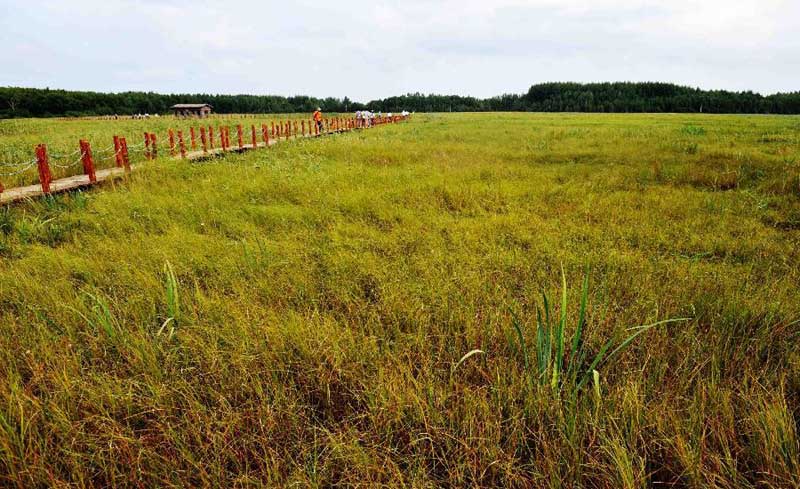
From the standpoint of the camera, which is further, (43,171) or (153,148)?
(153,148)

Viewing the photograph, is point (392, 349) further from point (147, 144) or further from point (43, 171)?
point (147, 144)

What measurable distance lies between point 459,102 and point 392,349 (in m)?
132

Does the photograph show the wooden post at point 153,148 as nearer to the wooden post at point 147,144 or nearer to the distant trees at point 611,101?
the wooden post at point 147,144

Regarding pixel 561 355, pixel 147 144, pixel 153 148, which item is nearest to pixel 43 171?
pixel 147 144

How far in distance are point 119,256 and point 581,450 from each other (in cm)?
479

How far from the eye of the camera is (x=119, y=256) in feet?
14.4

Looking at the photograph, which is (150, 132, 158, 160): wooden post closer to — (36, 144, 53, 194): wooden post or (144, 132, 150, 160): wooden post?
(144, 132, 150, 160): wooden post

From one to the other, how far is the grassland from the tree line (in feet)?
321

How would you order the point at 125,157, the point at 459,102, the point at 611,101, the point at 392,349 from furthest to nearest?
the point at 459,102, the point at 611,101, the point at 125,157, the point at 392,349

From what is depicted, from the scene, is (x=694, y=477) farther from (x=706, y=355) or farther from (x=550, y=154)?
(x=550, y=154)

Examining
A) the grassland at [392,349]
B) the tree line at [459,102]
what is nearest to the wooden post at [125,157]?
the grassland at [392,349]

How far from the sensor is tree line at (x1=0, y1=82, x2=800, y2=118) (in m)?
80.2

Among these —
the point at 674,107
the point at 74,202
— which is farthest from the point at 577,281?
the point at 674,107

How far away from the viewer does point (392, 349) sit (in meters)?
2.77
